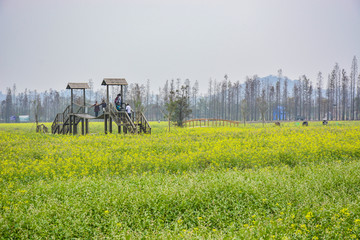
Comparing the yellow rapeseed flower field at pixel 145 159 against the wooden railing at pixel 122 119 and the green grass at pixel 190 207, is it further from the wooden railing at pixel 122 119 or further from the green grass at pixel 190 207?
the wooden railing at pixel 122 119

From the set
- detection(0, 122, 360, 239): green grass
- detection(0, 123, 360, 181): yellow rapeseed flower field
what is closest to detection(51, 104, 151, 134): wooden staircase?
detection(0, 123, 360, 181): yellow rapeseed flower field

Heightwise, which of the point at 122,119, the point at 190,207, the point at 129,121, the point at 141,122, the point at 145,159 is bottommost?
the point at 190,207

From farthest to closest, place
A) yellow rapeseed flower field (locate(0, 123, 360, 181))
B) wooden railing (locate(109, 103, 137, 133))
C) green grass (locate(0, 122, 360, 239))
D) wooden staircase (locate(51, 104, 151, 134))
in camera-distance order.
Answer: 1. wooden staircase (locate(51, 104, 151, 134))
2. wooden railing (locate(109, 103, 137, 133))
3. yellow rapeseed flower field (locate(0, 123, 360, 181))
4. green grass (locate(0, 122, 360, 239))

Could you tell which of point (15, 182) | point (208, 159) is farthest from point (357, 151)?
point (15, 182)

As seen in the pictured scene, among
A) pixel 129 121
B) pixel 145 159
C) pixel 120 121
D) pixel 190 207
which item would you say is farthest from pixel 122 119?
pixel 190 207

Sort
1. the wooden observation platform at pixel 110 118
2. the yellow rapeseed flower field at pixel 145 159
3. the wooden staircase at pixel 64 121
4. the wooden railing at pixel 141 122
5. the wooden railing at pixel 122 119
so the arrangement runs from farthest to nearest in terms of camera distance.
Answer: the wooden staircase at pixel 64 121 → the wooden railing at pixel 141 122 → the wooden observation platform at pixel 110 118 → the wooden railing at pixel 122 119 → the yellow rapeseed flower field at pixel 145 159

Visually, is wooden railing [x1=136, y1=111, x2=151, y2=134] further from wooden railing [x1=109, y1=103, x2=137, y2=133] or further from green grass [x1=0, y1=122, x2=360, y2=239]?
green grass [x1=0, y1=122, x2=360, y2=239]

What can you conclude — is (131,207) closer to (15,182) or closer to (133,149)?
(15,182)

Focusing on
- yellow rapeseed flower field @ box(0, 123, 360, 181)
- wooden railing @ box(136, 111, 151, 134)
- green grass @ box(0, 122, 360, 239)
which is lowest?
green grass @ box(0, 122, 360, 239)

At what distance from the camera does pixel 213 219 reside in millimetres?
7203

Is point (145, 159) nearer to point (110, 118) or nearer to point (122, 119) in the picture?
point (122, 119)

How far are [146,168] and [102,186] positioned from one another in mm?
3404

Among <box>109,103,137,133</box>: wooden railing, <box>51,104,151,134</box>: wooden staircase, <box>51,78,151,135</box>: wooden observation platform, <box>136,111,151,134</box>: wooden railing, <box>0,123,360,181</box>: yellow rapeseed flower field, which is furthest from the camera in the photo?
<box>136,111,151,134</box>: wooden railing

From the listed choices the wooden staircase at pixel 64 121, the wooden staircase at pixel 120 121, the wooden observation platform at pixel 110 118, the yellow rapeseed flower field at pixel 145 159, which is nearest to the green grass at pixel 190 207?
the yellow rapeseed flower field at pixel 145 159
